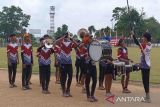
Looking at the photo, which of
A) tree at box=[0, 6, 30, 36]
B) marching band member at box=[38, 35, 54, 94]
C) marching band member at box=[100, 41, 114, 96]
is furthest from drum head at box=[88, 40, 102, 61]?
tree at box=[0, 6, 30, 36]

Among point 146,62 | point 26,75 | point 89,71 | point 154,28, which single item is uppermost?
point 154,28

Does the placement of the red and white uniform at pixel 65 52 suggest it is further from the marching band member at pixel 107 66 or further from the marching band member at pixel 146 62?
the marching band member at pixel 146 62

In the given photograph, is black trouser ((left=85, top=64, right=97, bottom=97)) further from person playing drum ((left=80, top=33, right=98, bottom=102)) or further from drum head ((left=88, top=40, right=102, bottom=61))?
drum head ((left=88, top=40, right=102, bottom=61))

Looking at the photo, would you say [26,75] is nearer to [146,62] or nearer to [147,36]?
[146,62]

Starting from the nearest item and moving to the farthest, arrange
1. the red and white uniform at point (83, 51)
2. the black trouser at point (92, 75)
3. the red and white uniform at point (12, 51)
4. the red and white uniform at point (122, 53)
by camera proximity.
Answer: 1. the black trouser at point (92, 75)
2. the red and white uniform at point (83, 51)
3. the red and white uniform at point (122, 53)
4. the red and white uniform at point (12, 51)

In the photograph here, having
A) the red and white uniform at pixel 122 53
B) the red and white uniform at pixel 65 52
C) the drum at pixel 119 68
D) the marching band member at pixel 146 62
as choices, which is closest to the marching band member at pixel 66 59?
the red and white uniform at pixel 65 52

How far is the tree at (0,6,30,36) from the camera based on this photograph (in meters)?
129

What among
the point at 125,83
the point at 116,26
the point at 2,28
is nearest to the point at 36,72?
the point at 125,83

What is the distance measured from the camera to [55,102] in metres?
13.1

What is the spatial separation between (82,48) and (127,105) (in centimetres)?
216

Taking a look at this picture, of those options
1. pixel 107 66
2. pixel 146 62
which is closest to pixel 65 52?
pixel 107 66

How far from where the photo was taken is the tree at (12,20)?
129125 mm

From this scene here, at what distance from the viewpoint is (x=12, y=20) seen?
134 m

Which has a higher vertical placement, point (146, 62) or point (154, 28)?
point (154, 28)
